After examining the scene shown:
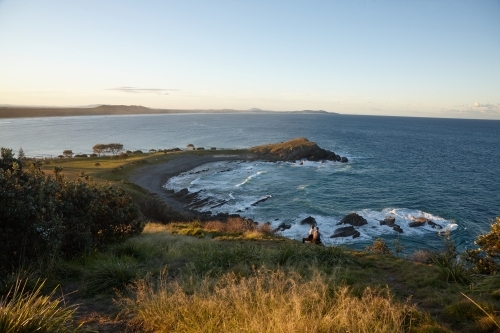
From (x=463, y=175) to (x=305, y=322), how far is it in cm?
5954

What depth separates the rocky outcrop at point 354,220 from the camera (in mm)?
30969

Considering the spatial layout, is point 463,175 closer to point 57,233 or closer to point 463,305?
point 463,305

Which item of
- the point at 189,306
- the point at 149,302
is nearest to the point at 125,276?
the point at 149,302

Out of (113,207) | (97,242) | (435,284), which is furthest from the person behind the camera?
(113,207)

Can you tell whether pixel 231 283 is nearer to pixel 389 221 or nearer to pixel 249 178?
pixel 389 221

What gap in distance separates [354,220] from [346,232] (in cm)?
303

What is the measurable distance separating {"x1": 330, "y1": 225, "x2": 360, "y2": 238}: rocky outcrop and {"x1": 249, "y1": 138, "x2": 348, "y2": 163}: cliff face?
3940 cm

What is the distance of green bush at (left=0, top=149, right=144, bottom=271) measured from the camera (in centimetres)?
729

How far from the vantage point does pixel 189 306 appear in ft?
16.0

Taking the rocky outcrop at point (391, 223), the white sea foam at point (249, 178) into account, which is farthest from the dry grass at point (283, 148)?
the rocky outcrop at point (391, 223)

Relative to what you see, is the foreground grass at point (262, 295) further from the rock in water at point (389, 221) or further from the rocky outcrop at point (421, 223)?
the rocky outcrop at point (421, 223)

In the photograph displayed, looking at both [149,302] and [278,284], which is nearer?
[149,302]

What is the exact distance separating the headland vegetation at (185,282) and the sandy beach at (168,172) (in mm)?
26728

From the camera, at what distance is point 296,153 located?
2788 inches
